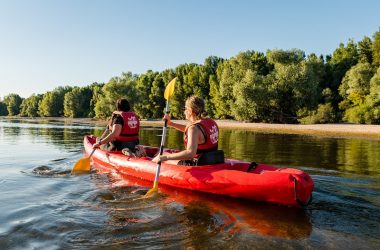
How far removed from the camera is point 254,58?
167 ft

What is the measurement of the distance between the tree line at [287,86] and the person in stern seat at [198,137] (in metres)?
30.4

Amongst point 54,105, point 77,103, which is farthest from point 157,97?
point 54,105

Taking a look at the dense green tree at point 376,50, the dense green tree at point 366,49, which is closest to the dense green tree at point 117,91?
the dense green tree at point 366,49

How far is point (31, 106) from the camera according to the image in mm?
114375

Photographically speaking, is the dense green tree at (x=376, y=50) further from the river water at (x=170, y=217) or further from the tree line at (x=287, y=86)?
the river water at (x=170, y=217)

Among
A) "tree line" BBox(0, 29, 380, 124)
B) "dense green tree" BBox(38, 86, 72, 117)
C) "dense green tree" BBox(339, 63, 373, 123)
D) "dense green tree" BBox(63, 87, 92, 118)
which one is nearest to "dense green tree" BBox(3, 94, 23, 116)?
"dense green tree" BBox(38, 86, 72, 117)

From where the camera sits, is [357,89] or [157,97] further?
[157,97]

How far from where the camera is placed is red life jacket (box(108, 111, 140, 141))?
30.0ft

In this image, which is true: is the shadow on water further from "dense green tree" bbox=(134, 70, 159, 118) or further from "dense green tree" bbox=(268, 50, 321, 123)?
"dense green tree" bbox=(134, 70, 159, 118)

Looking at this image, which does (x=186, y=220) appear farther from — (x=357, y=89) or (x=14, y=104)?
(x=14, y=104)

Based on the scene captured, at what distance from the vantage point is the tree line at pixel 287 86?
37.6m

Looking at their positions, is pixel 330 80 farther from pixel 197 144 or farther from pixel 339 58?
pixel 197 144

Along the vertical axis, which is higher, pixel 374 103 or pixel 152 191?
pixel 374 103

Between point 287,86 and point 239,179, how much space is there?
1473 inches
